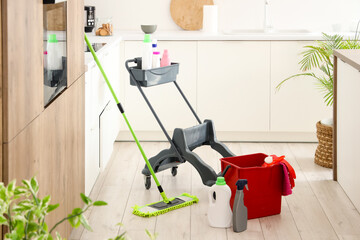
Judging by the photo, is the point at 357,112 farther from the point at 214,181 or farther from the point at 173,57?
the point at 173,57

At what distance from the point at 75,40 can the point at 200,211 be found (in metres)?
1.21

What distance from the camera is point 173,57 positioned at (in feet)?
16.3

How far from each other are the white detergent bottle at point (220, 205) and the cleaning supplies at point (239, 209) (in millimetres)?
61

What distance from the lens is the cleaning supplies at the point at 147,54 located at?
12.3 feet

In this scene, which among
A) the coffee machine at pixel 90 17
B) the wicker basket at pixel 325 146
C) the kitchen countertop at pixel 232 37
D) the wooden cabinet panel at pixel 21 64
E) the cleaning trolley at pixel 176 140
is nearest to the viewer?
the wooden cabinet panel at pixel 21 64

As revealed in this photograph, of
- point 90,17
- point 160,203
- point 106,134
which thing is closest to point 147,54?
point 106,134

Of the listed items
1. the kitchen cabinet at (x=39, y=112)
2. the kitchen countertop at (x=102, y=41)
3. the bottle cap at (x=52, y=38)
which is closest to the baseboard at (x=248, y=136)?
the kitchen countertop at (x=102, y=41)

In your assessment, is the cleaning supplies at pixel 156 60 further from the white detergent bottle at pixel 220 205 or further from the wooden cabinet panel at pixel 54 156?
the wooden cabinet panel at pixel 54 156

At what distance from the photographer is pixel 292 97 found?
4992 mm

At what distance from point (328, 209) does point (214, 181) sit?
65cm

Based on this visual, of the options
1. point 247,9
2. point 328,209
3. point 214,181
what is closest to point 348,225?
point 328,209

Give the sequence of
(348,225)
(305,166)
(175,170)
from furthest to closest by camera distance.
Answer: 1. (305,166)
2. (175,170)
3. (348,225)

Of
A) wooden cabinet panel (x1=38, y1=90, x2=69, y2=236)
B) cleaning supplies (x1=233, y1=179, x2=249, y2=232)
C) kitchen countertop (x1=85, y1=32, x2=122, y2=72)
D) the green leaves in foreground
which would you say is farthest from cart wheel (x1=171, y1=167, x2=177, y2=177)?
the green leaves in foreground

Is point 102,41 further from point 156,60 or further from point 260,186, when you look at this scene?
point 260,186
